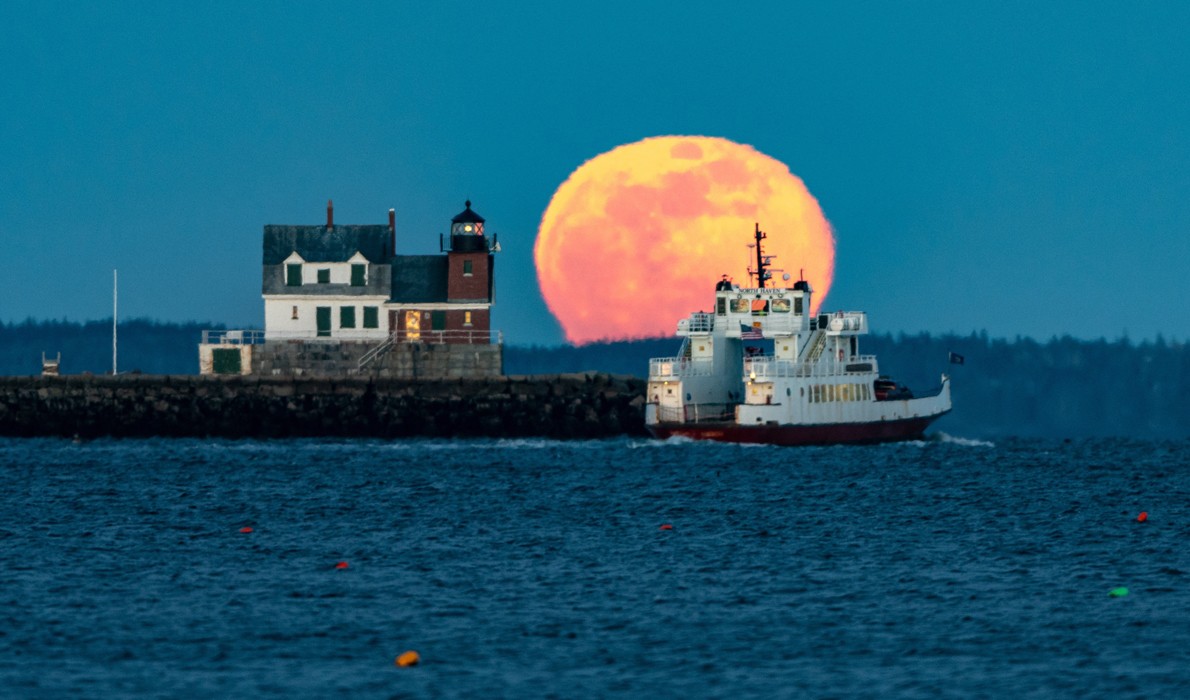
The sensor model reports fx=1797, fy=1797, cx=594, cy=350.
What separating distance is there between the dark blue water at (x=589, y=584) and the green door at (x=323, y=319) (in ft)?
93.7

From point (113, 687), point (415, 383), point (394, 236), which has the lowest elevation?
point (113, 687)

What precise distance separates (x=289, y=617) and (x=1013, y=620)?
13.5 metres

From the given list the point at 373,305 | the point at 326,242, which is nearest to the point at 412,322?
the point at 373,305

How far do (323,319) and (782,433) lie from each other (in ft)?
96.8

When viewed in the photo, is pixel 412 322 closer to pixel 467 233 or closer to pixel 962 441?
pixel 467 233

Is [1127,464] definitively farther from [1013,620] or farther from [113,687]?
[113,687]

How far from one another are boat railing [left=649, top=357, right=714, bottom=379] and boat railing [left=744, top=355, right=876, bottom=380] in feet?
9.73

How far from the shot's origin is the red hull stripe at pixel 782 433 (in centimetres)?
7825

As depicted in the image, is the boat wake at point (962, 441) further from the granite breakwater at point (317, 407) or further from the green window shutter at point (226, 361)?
the green window shutter at point (226, 361)

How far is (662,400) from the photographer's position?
265 ft

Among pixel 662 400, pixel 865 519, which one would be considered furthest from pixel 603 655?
pixel 662 400

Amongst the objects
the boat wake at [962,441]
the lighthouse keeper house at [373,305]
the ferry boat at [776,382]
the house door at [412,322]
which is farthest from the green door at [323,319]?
the boat wake at [962,441]

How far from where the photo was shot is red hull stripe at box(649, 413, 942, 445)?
7825cm

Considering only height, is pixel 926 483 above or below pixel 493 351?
below
